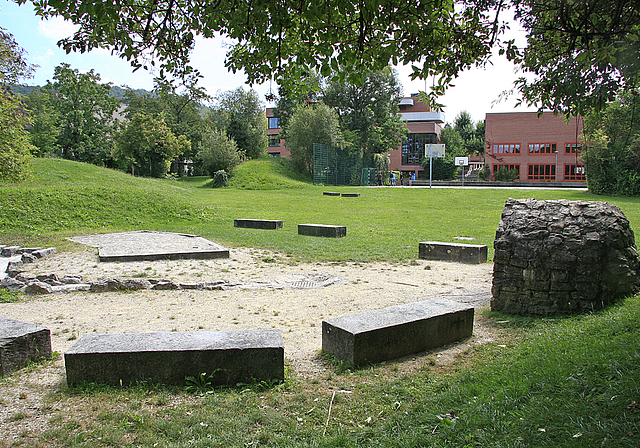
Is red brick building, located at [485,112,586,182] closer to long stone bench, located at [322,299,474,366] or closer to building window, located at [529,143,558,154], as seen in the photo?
building window, located at [529,143,558,154]

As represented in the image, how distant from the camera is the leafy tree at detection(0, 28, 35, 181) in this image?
50.9ft

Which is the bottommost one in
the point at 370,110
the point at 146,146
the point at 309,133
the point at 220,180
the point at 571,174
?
the point at 220,180

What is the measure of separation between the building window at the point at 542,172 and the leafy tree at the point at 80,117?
50533mm

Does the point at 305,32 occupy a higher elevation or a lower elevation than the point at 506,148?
lower

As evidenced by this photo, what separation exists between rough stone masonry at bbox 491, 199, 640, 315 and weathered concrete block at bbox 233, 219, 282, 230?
10327mm

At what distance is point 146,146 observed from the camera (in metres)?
39.4

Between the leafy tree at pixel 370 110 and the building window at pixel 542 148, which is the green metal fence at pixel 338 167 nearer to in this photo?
the leafy tree at pixel 370 110

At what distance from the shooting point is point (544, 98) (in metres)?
5.64

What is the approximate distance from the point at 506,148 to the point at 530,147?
2.84 meters

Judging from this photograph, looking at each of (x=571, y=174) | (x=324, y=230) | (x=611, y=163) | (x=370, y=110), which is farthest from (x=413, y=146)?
(x=324, y=230)

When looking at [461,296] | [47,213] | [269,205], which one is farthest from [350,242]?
[269,205]

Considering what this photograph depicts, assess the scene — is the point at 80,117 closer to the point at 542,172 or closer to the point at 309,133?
the point at 309,133

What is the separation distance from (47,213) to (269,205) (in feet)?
36.5

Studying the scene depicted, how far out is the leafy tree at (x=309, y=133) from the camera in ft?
152
